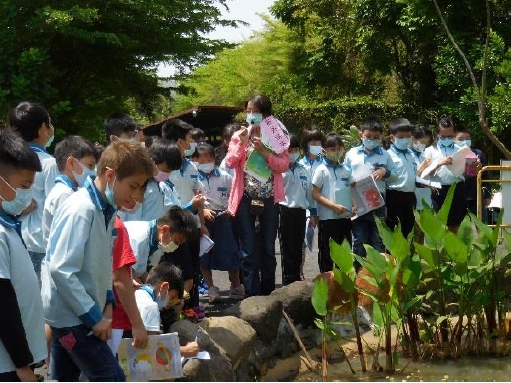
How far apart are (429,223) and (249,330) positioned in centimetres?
138

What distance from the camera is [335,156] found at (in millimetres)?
7902

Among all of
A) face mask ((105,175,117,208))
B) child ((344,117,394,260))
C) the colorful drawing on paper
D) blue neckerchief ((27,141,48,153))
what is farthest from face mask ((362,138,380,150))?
face mask ((105,175,117,208))

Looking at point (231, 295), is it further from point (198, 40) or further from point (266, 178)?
point (198, 40)

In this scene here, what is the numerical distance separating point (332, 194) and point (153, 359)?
4258 mm

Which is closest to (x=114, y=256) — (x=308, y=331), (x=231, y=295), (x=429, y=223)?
(x=429, y=223)

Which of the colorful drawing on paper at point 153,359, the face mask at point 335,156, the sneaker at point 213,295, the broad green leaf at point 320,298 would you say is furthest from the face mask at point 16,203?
the face mask at point 335,156

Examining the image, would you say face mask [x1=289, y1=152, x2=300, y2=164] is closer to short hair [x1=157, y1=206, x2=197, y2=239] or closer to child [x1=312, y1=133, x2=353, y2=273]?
child [x1=312, y1=133, x2=353, y2=273]

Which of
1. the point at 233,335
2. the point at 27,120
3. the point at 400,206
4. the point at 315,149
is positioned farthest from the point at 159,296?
the point at 400,206

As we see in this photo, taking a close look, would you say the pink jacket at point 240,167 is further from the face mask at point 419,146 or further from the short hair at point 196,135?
the face mask at point 419,146

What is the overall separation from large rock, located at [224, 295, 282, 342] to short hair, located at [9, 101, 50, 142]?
171cm

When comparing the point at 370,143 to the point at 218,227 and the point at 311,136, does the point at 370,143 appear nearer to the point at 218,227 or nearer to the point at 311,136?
the point at 311,136

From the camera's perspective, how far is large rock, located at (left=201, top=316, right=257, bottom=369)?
5160 mm

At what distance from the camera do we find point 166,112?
148ft

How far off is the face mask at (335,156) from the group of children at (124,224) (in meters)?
0.01
